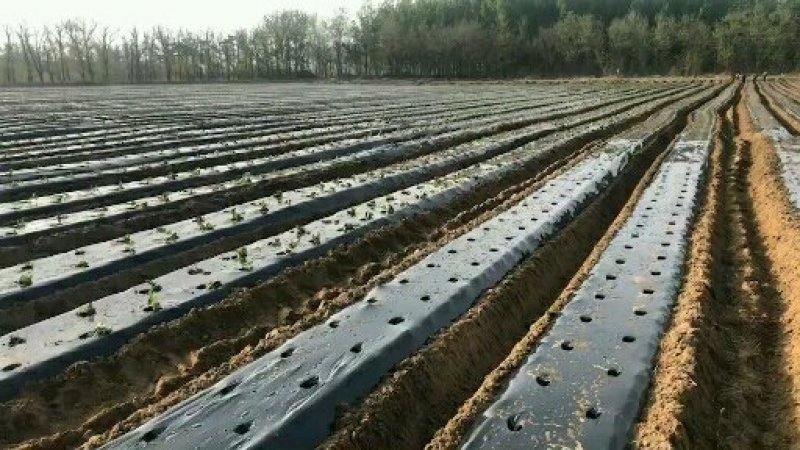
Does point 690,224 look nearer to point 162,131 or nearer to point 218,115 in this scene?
point 162,131

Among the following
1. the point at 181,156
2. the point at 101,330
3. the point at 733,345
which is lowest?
the point at 733,345

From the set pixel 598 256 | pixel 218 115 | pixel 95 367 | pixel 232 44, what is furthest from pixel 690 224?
pixel 232 44

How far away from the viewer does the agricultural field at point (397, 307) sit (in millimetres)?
2869

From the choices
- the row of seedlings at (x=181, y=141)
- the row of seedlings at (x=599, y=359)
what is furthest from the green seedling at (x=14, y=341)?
the row of seedlings at (x=181, y=141)

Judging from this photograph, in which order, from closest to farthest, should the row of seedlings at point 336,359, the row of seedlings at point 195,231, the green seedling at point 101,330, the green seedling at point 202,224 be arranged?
the row of seedlings at point 336,359, the green seedling at point 101,330, the row of seedlings at point 195,231, the green seedling at point 202,224

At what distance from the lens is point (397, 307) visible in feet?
13.2

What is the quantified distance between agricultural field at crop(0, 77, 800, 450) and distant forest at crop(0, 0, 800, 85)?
55516mm

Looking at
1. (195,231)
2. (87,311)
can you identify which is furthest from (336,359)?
(195,231)

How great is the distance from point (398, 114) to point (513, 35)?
54691 mm

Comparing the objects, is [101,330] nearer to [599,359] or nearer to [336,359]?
[336,359]

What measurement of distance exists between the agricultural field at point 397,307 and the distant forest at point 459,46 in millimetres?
55516

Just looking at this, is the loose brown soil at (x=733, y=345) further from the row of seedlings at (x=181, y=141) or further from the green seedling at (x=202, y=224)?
the row of seedlings at (x=181, y=141)

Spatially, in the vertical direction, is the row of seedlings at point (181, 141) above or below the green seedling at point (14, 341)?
above

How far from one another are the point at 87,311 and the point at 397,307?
1.84 metres
